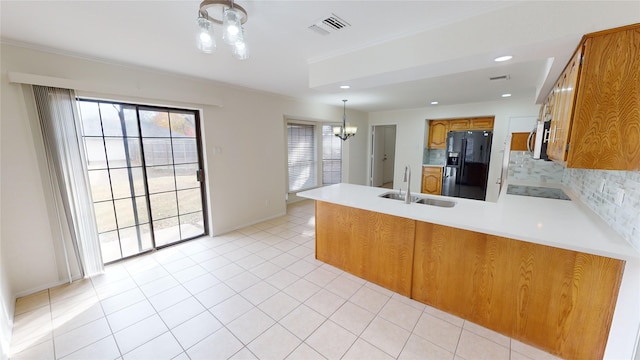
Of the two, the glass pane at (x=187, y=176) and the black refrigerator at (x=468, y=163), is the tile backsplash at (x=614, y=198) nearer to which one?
the black refrigerator at (x=468, y=163)

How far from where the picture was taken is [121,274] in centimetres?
271

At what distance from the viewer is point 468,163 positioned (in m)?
5.21

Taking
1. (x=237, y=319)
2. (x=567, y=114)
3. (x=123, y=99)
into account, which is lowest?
(x=237, y=319)

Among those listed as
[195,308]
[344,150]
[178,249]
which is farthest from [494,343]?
[344,150]

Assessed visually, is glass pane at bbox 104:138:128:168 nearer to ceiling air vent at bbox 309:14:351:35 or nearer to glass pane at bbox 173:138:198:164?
glass pane at bbox 173:138:198:164

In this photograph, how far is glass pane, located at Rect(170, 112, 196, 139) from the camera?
3291mm

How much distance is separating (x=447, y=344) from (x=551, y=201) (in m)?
1.80

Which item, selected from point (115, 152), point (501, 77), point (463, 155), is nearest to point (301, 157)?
point (115, 152)

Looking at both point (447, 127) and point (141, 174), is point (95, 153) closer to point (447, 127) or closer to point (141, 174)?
point (141, 174)

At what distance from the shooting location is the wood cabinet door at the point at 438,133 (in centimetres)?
576

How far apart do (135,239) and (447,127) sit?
6518 mm

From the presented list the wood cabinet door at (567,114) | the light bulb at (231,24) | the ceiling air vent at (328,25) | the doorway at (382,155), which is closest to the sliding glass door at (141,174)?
the light bulb at (231,24)

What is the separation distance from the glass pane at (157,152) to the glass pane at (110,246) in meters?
0.99

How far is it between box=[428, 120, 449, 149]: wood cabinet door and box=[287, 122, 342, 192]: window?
2358mm
